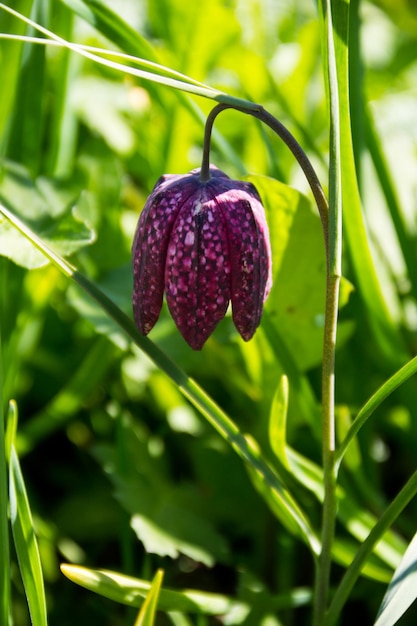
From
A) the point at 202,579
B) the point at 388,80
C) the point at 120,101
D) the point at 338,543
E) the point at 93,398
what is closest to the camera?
the point at 338,543

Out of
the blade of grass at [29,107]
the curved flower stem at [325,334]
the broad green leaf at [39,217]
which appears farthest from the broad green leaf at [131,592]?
the blade of grass at [29,107]

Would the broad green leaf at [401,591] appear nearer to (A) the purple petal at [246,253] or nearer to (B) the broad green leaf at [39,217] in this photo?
(A) the purple petal at [246,253]

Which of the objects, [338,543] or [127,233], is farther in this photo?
[127,233]

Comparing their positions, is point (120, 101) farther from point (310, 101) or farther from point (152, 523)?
point (152, 523)

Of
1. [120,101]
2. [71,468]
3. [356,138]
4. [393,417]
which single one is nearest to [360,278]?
[356,138]

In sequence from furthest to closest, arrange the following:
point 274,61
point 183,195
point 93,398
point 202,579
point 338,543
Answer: point 274,61
point 93,398
point 202,579
point 338,543
point 183,195

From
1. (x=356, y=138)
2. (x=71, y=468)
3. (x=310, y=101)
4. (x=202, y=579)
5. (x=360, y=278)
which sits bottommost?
(x=202, y=579)

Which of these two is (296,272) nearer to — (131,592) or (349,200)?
(349,200)
